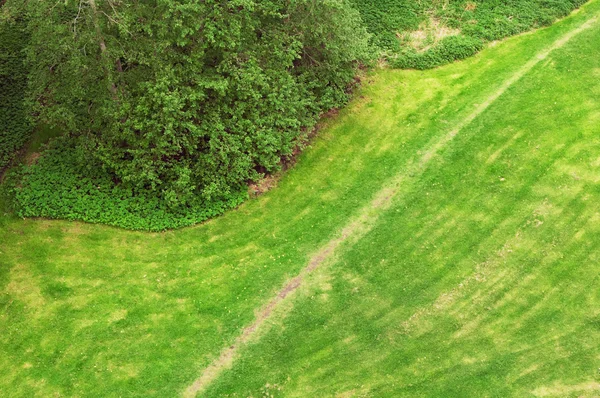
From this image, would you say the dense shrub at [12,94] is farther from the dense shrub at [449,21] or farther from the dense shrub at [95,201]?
the dense shrub at [449,21]

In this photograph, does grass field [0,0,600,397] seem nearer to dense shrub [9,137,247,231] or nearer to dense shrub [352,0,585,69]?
dense shrub [9,137,247,231]

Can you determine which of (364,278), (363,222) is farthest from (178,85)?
(364,278)

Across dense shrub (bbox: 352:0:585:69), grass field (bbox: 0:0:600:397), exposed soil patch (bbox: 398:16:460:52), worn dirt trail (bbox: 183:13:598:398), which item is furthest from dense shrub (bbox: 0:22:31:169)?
exposed soil patch (bbox: 398:16:460:52)

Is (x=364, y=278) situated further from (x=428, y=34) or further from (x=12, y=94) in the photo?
(x=12, y=94)

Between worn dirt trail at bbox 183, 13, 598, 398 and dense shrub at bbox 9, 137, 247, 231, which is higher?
dense shrub at bbox 9, 137, 247, 231

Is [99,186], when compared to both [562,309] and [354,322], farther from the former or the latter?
[562,309]

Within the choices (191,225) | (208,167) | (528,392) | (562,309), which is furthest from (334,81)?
(528,392)
